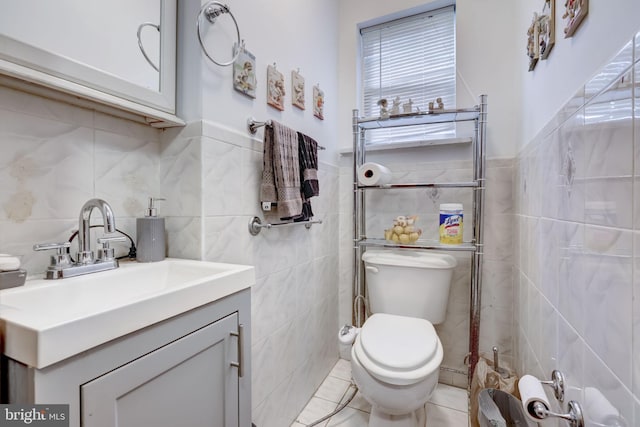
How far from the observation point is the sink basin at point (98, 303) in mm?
418

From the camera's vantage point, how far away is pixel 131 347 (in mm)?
525

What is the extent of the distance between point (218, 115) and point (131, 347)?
770mm

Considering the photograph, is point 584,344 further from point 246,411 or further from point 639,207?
point 246,411

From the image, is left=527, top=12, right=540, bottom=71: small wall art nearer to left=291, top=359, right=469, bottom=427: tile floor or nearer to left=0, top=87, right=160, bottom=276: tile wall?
left=0, top=87, right=160, bottom=276: tile wall

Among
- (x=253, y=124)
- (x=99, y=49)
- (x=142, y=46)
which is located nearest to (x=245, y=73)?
(x=253, y=124)

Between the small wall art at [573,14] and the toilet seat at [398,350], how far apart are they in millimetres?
1090

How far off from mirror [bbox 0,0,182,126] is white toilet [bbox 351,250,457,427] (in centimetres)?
113

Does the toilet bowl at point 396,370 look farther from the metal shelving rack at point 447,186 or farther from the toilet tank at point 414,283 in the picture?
the metal shelving rack at point 447,186

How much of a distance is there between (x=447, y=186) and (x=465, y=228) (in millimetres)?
321

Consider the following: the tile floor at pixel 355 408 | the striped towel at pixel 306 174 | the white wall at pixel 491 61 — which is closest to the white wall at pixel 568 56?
the white wall at pixel 491 61

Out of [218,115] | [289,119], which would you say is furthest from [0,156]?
[289,119]

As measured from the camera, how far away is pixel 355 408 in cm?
148

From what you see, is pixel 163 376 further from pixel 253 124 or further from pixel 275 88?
pixel 275 88

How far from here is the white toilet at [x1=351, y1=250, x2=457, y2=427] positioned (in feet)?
3.40
